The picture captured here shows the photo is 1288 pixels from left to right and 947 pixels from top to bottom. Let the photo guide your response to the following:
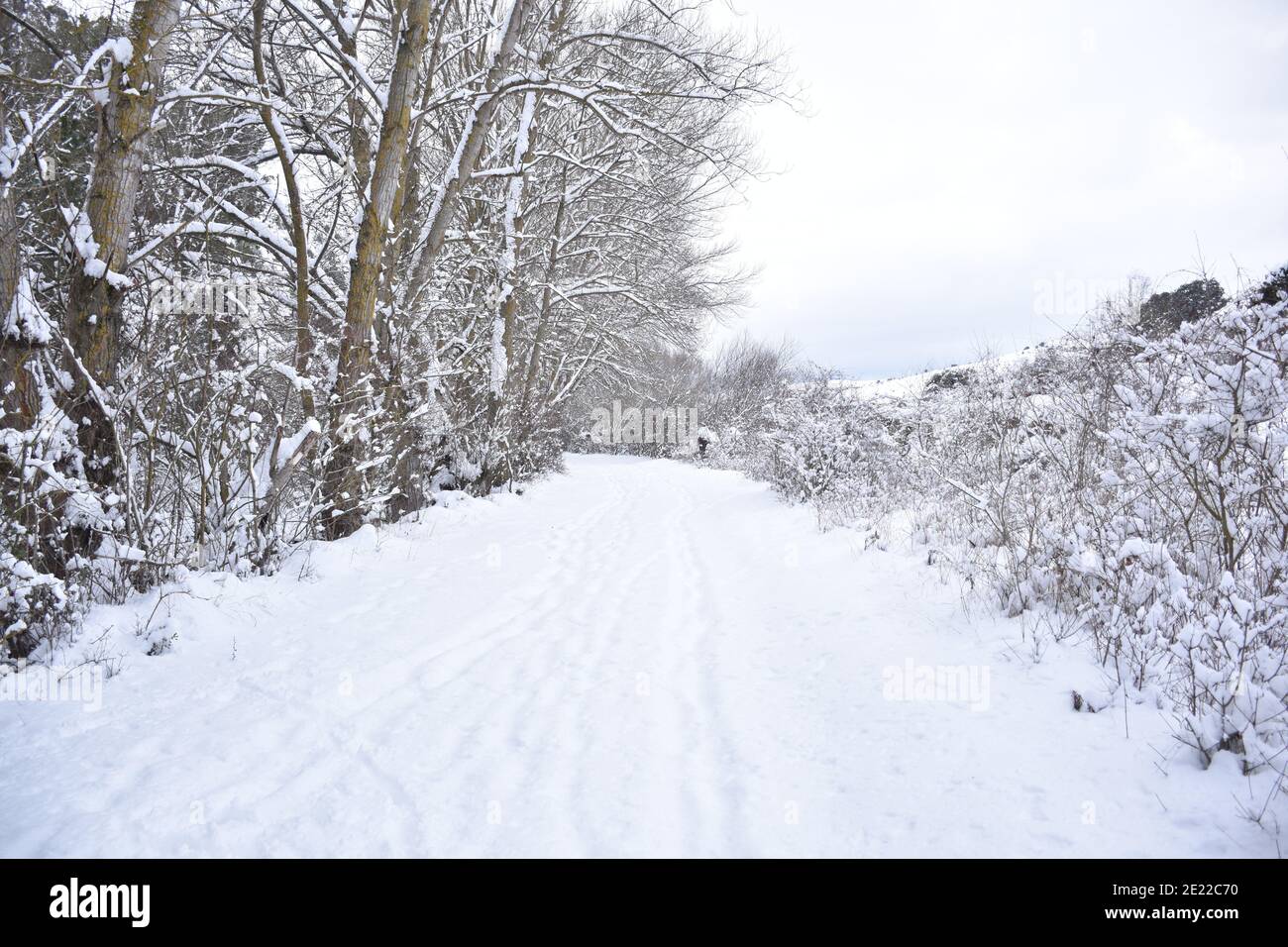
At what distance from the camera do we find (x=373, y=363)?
565 cm

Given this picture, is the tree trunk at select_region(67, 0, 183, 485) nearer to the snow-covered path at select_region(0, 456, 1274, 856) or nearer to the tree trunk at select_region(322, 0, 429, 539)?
the snow-covered path at select_region(0, 456, 1274, 856)

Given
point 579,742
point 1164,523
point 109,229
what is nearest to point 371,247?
point 109,229

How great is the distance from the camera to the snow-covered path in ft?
6.19

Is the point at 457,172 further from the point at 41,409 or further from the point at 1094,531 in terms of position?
the point at 1094,531

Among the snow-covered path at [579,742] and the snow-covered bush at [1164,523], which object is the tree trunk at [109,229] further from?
the snow-covered bush at [1164,523]

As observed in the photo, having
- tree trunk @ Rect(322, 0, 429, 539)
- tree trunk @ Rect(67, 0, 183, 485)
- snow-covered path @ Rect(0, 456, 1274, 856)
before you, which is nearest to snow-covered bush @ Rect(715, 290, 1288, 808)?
snow-covered path @ Rect(0, 456, 1274, 856)

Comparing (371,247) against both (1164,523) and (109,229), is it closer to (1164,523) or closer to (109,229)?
(109,229)

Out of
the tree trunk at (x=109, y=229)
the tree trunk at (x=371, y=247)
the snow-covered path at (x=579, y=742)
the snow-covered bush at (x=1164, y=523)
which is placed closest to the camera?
the snow-covered path at (x=579, y=742)

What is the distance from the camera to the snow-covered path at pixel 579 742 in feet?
6.19

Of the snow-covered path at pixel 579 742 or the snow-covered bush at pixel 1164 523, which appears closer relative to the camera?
the snow-covered path at pixel 579 742

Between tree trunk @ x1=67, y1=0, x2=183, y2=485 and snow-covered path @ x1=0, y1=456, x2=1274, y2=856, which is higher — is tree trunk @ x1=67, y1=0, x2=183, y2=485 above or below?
above

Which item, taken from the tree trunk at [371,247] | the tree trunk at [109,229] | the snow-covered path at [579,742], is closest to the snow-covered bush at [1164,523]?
the snow-covered path at [579,742]

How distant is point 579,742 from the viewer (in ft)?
8.21

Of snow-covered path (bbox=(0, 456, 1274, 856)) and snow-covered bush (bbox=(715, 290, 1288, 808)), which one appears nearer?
snow-covered path (bbox=(0, 456, 1274, 856))
